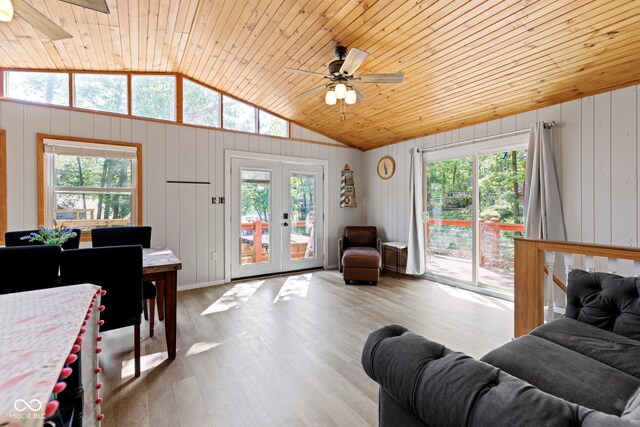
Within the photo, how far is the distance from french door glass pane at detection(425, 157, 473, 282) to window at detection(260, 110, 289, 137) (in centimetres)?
259

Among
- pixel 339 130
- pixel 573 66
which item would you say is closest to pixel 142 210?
pixel 339 130

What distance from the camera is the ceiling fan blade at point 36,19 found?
1708 millimetres

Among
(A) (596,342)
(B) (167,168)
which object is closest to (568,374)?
(A) (596,342)


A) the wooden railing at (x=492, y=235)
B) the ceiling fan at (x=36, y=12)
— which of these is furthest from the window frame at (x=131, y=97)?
the wooden railing at (x=492, y=235)

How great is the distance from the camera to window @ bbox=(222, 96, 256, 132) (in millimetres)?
4527

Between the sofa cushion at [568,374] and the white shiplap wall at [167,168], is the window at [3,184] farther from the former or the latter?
the sofa cushion at [568,374]

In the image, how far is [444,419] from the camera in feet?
2.27

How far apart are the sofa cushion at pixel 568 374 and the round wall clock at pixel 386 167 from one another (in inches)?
160

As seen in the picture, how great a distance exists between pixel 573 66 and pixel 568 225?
170 cm

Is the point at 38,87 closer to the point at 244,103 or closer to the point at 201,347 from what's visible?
the point at 244,103

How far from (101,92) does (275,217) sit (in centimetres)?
291

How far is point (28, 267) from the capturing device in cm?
176

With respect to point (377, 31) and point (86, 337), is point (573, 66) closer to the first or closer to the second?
point (377, 31)

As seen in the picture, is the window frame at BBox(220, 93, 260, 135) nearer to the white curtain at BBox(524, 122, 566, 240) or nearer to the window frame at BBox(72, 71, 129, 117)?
the window frame at BBox(72, 71, 129, 117)
